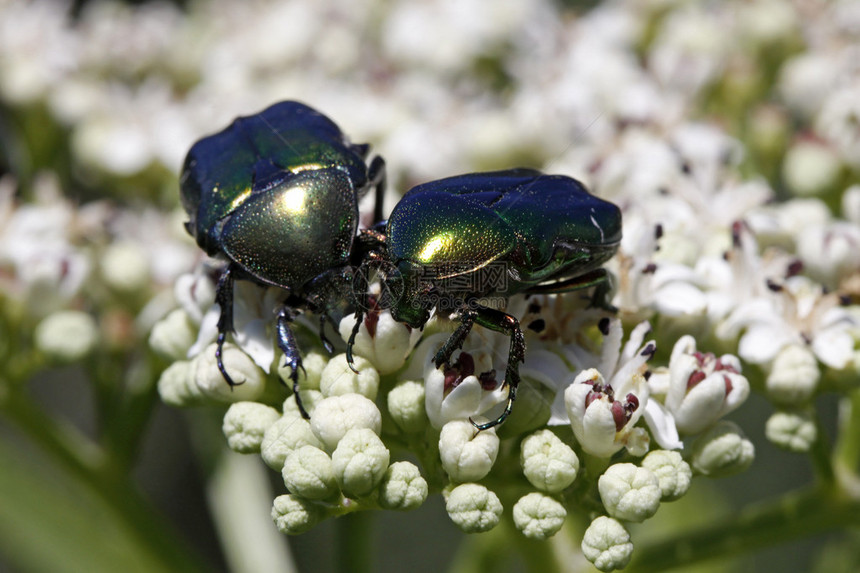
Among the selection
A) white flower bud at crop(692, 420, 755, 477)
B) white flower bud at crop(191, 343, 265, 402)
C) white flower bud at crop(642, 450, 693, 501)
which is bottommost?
white flower bud at crop(692, 420, 755, 477)

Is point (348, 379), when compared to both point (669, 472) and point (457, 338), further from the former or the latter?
point (669, 472)

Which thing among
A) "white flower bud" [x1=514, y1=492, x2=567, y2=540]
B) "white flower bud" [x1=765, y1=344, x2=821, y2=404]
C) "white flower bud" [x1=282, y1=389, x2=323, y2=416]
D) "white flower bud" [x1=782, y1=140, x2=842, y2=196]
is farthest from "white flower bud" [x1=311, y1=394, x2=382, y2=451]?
"white flower bud" [x1=782, y1=140, x2=842, y2=196]

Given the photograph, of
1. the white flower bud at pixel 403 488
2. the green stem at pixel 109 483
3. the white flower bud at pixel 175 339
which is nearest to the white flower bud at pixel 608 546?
the white flower bud at pixel 403 488

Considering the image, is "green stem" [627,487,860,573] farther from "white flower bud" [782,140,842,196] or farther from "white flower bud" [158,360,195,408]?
"white flower bud" [158,360,195,408]

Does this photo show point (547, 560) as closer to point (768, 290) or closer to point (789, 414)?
point (789, 414)

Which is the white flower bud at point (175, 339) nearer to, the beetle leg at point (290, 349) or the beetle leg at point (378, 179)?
the beetle leg at point (290, 349)

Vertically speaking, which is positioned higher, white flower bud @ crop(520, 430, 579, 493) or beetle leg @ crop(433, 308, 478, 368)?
beetle leg @ crop(433, 308, 478, 368)

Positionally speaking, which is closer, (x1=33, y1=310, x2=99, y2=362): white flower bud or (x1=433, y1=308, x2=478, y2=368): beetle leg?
(x1=433, y1=308, x2=478, y2=368): beetle leg
